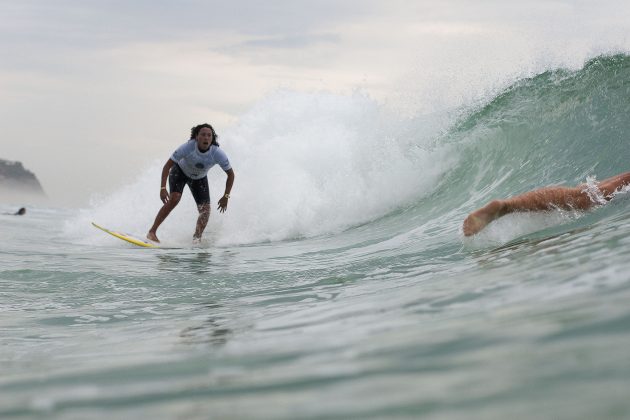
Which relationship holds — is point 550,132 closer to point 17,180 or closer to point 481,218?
point 481,218

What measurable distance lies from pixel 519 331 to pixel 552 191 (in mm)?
3713

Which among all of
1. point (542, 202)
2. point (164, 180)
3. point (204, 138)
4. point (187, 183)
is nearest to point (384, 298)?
point (542, 202)

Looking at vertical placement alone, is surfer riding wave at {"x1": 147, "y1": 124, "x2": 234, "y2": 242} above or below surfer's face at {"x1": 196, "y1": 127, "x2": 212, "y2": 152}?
below

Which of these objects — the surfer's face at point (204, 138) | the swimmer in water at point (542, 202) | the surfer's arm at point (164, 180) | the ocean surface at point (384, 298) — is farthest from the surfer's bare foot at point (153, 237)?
the swimmer in water at point (542, 202)

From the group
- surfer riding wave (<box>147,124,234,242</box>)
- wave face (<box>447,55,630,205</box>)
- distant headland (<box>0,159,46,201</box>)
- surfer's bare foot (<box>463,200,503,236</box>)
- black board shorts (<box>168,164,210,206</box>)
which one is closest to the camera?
surfer's bare foot (<box>463,200,503,236</box>)

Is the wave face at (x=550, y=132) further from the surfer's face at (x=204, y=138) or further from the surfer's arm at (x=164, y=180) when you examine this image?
the surfer's arm at (x=164, y=180)

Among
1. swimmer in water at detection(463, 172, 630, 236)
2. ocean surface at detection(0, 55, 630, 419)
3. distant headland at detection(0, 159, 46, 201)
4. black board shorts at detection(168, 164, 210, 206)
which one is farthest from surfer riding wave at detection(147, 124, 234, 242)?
distant headland at detection(0, 159, 46, 201)

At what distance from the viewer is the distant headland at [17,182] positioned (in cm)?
12879

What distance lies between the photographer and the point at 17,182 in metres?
134

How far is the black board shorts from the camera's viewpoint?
11.1 m

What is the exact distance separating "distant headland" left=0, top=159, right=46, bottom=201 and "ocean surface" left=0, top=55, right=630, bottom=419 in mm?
123988

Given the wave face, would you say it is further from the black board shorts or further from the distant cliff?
the distant cliff

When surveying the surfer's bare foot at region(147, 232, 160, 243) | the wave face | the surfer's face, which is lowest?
the surfer's bare foot at region(147, 232, 160, 243)

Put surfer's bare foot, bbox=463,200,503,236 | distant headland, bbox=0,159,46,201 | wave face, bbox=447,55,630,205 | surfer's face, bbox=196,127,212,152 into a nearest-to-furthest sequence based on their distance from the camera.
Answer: surfer's bare foot, bbox=463,200,503,236
wave face, bbox=447,55,630,205
surfer's face, bbox=196,127,212,152
distant headland, bbox=0,159,46,201
